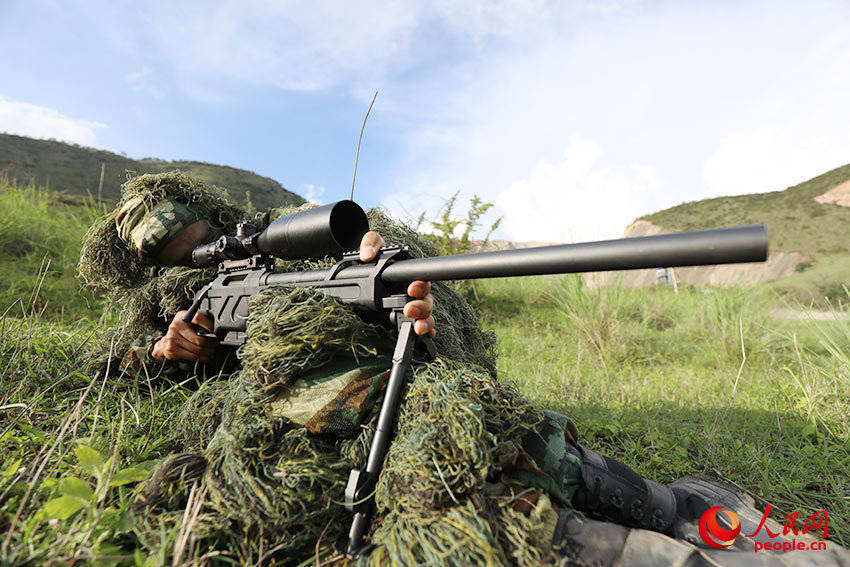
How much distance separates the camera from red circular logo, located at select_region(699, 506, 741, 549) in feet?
4.94

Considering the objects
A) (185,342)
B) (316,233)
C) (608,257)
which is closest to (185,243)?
(185,342)

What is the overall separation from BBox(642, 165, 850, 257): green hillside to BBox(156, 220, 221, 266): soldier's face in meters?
27.8

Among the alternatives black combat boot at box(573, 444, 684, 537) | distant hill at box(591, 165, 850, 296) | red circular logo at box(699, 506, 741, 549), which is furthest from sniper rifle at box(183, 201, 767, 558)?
distant hill at box(591, 165, 850, 296)

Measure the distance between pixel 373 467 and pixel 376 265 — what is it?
0.73 metres

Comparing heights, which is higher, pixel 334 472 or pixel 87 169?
pixel 87 169

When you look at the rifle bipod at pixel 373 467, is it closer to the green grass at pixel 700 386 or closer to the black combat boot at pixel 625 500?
the black combat boot at pixel 625 500

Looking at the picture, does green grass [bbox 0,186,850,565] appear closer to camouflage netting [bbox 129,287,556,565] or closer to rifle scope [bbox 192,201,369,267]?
camouflage netting [bbox 129,287,556,565]

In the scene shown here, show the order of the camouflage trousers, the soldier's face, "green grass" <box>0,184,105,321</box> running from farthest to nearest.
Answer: "green grass" <box>0,184,105,321</box> → the soldier's face → the camouflage trousers

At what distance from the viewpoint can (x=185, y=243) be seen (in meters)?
Result: 2.66

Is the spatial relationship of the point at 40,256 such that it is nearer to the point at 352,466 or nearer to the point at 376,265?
the point at 376,265

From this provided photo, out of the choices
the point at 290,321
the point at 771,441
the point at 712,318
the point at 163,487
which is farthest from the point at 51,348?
the point at 712,318

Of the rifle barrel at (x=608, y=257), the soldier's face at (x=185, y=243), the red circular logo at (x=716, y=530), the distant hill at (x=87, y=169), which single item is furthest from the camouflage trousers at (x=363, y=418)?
the distant hill at (x=87, y=169)

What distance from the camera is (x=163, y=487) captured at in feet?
4.53

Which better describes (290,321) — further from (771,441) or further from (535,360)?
(535,360)
